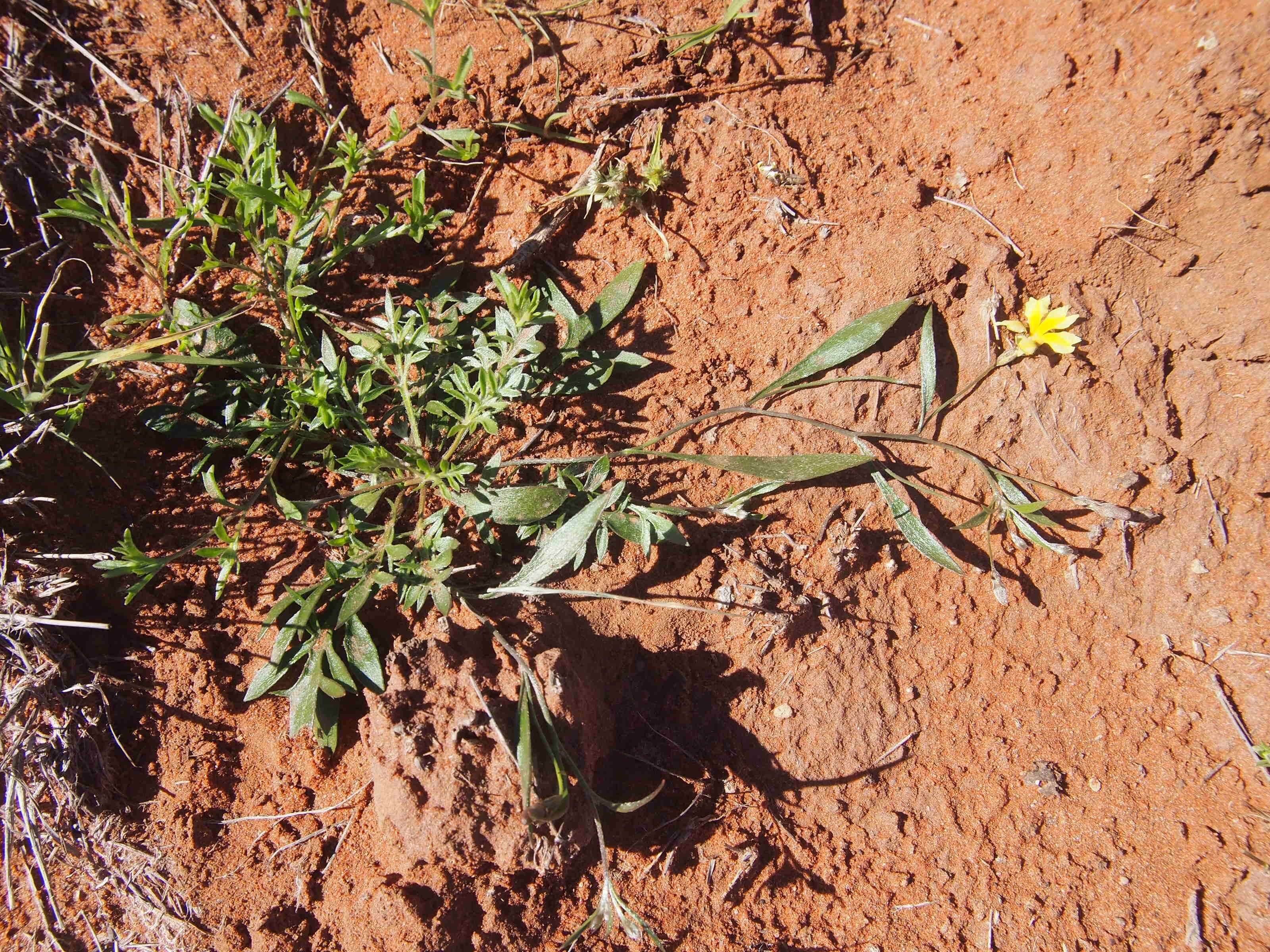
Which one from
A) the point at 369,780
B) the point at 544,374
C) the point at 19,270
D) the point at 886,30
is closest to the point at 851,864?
the point at 369,780

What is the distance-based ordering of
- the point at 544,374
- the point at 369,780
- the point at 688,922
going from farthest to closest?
the point at 544,374, the point at 369,780, the point at 688,922

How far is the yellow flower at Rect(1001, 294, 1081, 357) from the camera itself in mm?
2207

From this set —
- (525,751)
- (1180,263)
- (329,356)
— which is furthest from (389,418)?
(1180,263)

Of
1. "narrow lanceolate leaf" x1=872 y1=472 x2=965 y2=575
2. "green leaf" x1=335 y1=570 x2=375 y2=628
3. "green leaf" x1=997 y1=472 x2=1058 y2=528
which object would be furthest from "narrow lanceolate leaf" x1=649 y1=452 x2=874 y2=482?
"green leaf" x1=335 y1=570 x2=375 y2=628

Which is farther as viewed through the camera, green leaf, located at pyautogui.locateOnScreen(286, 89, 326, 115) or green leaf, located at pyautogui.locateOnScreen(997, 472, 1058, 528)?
green leaf, located at pyautogui.locateOnScreen(286, 89, 326, 115)

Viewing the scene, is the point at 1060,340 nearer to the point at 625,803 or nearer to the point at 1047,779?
the point at 1047,779

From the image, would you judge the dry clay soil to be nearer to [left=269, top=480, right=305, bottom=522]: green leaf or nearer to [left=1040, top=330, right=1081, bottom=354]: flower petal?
[left=1040, top=330, right=1081, bottom=354]: flower petal

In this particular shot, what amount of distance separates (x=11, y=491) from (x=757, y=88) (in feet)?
8.52

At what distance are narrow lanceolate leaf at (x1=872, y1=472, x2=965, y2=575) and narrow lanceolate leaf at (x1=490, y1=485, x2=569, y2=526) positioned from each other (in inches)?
37.9

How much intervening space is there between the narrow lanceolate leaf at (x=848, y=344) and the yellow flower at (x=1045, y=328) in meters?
0.32

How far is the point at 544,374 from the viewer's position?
232cm

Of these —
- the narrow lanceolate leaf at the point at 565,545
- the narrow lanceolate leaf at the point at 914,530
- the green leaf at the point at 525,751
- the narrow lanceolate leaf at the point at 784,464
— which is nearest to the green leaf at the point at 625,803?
the green leaf at the point at 525,751

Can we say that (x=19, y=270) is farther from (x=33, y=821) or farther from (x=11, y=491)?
(x=33, y=821)

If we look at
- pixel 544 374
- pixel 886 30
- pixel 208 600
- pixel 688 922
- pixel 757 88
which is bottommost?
pixel 688 922
